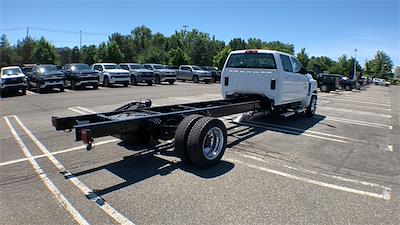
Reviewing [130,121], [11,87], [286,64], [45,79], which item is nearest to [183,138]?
[130,121]

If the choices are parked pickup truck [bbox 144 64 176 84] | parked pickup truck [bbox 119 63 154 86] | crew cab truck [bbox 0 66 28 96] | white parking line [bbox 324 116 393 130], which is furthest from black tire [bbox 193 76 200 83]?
white parking line [bbox 324 116 393 130]

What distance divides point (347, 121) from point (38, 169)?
33.1ft

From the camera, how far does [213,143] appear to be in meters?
5.84

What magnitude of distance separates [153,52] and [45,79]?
43.8 metres

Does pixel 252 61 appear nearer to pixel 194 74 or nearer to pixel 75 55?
pixel 194 74

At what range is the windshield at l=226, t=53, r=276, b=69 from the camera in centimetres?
919

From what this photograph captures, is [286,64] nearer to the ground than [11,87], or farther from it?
farther from it

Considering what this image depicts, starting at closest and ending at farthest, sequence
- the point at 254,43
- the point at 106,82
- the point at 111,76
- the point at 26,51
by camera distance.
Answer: the point at 111,76 → the point at 106,82 → the point at 26,51 → the point at 254,43

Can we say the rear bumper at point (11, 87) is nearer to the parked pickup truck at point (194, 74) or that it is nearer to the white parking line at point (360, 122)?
the white parking line at point (360, 122)

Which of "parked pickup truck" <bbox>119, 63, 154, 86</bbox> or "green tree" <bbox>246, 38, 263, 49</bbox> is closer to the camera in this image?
"parked pickup truck" <bbox>119, 63, 154, 86</bbox>

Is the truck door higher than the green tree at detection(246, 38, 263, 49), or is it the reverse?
the green tree at detection(246, 38, 263, 49)

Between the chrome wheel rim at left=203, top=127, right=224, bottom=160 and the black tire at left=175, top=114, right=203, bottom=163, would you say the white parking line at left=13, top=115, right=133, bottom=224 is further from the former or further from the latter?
the chrome wheel rim at left=203, top=127, right=224, bottom=160

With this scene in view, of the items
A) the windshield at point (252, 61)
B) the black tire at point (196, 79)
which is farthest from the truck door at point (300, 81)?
the black tire at point (196, 79)

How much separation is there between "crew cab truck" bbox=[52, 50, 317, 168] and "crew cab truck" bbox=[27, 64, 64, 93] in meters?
14.4
